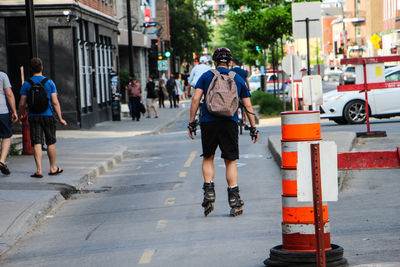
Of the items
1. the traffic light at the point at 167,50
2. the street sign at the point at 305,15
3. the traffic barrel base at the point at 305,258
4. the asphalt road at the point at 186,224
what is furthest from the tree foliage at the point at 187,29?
the traffic barrel base at the point at 305,258

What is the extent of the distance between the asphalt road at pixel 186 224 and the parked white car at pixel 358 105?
9219mm

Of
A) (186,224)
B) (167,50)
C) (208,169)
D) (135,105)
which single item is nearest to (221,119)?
(208,169)

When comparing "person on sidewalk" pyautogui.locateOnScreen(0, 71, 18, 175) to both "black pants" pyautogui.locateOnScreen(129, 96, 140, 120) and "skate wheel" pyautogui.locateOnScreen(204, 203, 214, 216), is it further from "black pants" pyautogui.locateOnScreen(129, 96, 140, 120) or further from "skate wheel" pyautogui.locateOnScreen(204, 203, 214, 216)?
"black pants" pyautogui.locateOnScreen(129, 96, 140, 120)

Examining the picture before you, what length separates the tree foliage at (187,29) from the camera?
74.6m

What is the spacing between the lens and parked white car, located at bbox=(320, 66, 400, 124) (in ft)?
72.5

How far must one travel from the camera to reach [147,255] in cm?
710

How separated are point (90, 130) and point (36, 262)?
20.8 meters

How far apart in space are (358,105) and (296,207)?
56.4 feet

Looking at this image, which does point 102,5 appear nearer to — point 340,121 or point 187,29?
point 340,121

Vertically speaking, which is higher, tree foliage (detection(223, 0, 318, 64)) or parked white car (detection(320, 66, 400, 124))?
tree foliage (detection(223, 0, 318, 64))

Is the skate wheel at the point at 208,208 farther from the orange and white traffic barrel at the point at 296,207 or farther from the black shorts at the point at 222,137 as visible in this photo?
the orange and white traffic barrel at the point at 296,207

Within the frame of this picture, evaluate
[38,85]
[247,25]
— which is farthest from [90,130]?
[38,85]

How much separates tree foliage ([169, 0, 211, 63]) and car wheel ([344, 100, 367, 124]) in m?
51.6

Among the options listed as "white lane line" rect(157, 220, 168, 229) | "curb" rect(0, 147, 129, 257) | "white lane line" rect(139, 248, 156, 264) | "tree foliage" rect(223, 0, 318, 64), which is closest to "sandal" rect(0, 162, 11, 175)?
"curb" rect(0, 147, 129, 257)
